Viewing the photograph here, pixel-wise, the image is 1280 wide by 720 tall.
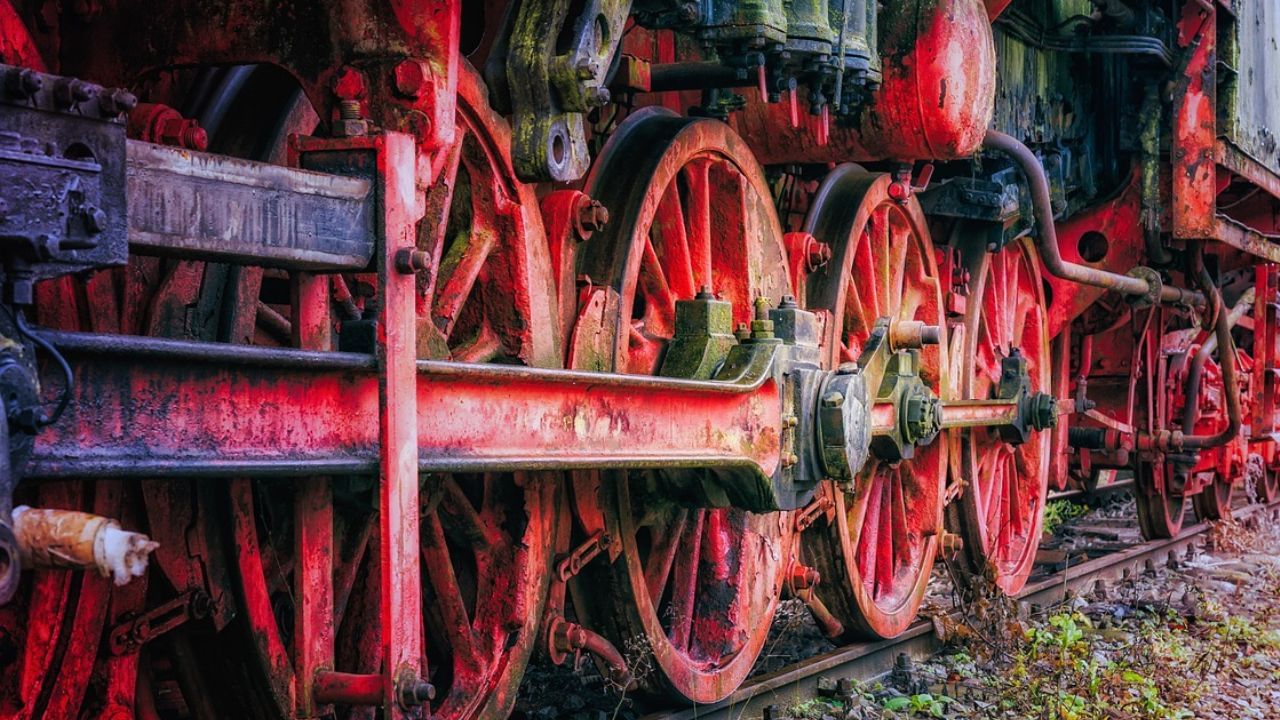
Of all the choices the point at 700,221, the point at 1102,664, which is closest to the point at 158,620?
the point at 700,221

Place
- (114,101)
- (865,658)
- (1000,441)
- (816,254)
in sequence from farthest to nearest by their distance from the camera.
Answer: (1000,441), (865,658), (816,254), (114,101)

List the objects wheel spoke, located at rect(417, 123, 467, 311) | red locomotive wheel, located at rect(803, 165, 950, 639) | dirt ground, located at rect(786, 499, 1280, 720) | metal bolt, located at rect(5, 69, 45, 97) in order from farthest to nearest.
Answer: red locomotive wheel, located at rect(803, 165, 950, 639) → dirt ground, located at rect(786, 499, 1280, 720) → wheel spoke, located at rect(417, 123, 467, 311) → metal bolt, located at rect(5, 69, 45, 97)

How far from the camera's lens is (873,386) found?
16.0 feet

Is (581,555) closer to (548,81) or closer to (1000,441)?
(548,81)

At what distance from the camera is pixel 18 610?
249cm

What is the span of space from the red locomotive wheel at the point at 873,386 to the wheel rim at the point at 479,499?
173 cm

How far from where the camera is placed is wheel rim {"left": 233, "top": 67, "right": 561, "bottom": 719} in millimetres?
3215

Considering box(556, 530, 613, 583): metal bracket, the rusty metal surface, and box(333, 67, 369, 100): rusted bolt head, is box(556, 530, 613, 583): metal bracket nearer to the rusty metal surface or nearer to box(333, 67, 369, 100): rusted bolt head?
box(333, 67, 369, 100): rusted bolt head

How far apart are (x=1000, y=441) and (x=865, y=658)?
5.96 ft

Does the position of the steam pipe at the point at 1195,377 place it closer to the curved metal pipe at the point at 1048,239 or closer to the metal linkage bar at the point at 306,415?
the curved metal pipe at the point at 1048,239

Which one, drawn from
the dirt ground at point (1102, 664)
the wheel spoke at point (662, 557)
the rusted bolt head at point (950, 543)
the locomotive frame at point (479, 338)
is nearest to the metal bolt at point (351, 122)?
the locomotive frame at point (479, 338)

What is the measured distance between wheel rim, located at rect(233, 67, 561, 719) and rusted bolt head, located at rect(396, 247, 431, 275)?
0.81 metres

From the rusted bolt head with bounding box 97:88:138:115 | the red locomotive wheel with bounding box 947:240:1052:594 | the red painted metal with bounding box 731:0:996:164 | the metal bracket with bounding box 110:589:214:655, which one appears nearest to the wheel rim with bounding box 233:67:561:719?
the metal bracket with bounding box 110:589:214:655

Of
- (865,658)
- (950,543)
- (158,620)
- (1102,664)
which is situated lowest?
(1102,664)
